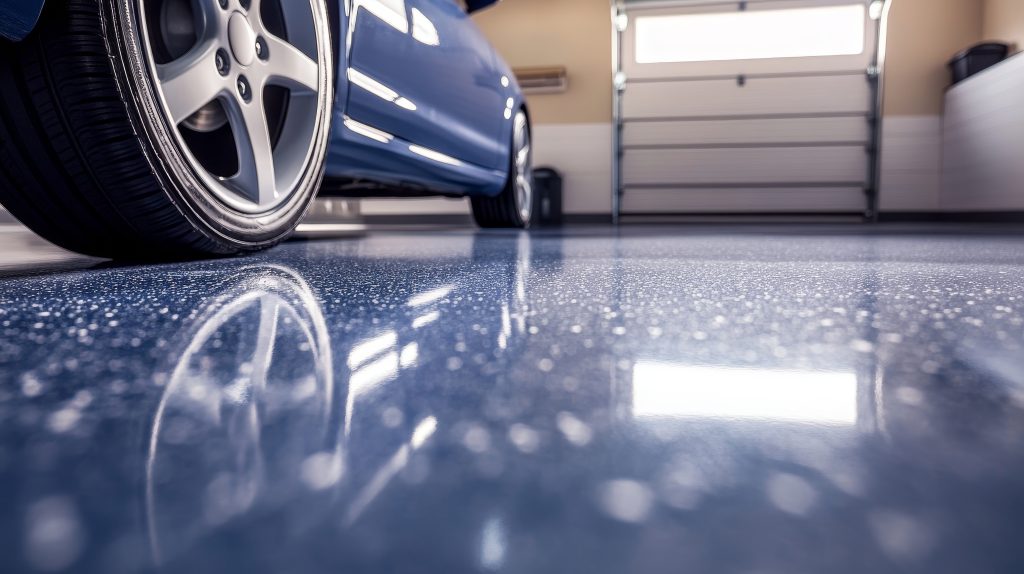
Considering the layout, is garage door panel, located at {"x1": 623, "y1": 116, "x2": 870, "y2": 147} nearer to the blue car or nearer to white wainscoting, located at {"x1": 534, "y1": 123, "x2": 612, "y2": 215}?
white wainscoting, located at {"x1": 534, "y1": 123, "x2": 612, "y2": 215}

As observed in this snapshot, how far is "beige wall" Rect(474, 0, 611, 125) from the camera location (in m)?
6.45

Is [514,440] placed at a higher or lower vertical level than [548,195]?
lower

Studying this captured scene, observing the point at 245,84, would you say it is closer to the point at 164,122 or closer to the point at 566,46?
the point at 164,122

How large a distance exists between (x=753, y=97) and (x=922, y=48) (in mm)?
1550

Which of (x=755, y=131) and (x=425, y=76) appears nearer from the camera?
(x=425, y=76)

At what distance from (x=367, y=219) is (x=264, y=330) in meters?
6.15

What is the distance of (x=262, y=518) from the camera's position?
0.22 metres

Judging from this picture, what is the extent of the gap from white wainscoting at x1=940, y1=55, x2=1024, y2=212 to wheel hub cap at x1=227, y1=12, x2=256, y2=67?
5347 millimetres

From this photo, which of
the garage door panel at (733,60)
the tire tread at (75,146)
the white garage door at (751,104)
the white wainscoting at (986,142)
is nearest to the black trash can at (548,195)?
the white garage door at (751,104)

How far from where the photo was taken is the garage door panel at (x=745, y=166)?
6195mm

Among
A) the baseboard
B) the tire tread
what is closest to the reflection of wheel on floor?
the tire tread

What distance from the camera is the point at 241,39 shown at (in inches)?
42.8

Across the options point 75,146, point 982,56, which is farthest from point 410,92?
point 982,56

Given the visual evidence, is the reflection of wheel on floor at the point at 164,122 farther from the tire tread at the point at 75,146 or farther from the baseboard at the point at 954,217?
the baseboard at the point at 954,217
